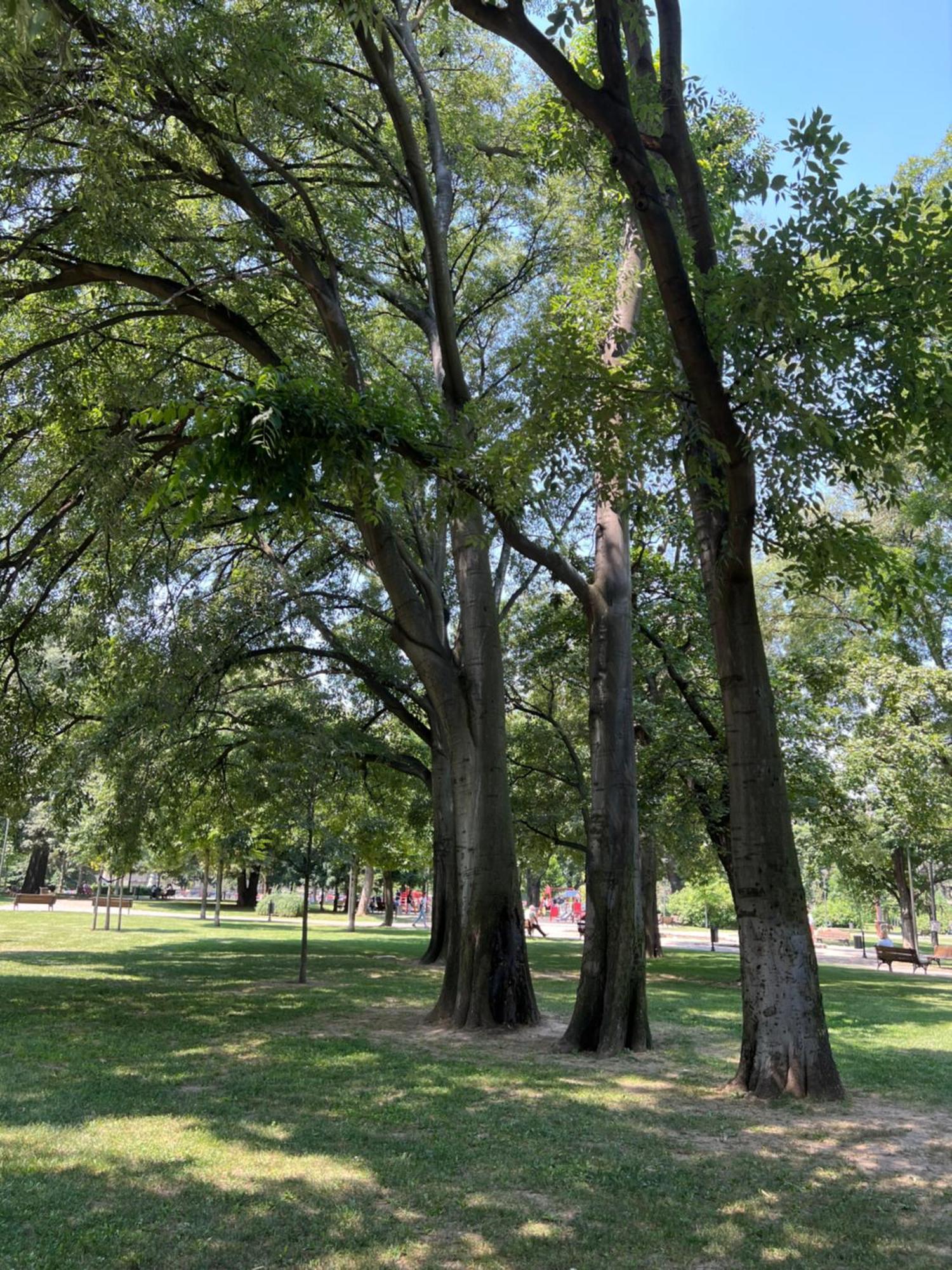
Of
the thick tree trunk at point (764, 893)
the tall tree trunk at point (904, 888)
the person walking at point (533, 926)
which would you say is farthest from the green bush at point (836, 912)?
the thick tree trunk at point (764, 893)

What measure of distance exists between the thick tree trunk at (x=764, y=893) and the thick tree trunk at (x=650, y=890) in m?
10.5

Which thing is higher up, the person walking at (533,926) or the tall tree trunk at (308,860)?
the tall tree trunk at (308,860)

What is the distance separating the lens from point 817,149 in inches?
223

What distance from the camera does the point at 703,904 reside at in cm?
4956

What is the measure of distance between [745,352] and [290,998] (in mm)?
11207

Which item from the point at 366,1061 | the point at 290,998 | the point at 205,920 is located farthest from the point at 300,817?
the point at 205,920

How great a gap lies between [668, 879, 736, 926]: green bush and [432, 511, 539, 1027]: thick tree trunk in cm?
2319

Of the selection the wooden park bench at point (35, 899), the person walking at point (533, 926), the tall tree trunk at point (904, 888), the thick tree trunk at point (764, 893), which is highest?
the thick tree trunk at point (764, 893)

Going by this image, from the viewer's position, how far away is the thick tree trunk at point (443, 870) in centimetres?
1131

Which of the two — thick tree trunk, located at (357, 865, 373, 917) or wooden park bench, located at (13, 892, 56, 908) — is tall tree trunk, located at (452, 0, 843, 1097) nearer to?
thick tree trunk, located at (357, 865, 373, 917)

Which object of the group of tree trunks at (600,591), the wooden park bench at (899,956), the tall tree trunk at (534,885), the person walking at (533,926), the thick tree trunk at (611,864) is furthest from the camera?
the tall tree trunk at (534,885)

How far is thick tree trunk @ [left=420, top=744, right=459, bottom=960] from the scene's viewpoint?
11312 mm

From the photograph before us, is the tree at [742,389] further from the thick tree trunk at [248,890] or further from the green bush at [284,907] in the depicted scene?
the thick tree trunk at [248,890]

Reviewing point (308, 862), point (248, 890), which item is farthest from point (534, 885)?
point (308, 862)
